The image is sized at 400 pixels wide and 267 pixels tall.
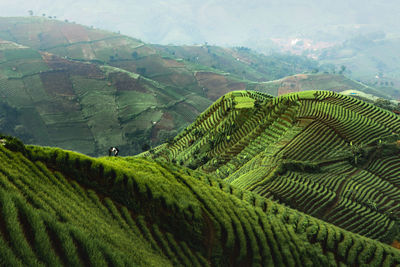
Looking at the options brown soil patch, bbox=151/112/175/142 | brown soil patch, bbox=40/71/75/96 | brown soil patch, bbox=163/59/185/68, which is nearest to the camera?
brown soil patch, bbox=151/112/175/142

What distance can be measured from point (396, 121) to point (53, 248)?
5293cm

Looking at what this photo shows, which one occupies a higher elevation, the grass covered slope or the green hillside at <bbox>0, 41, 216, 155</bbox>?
the grass covered slope

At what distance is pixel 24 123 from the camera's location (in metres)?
91.9

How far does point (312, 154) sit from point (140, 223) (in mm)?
31546

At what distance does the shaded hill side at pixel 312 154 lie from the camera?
27.7m

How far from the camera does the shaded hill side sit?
27.7 m

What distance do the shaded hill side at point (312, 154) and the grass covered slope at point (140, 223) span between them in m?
9.11

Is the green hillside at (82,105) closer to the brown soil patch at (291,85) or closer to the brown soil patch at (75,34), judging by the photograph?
the brown soil patch at (75,34)

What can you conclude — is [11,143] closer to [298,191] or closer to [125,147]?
[298,191]

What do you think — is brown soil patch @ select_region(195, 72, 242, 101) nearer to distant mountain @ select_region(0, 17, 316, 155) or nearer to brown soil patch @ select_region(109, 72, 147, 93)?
distant mountain @ select_region(0, 17, 316, 155)

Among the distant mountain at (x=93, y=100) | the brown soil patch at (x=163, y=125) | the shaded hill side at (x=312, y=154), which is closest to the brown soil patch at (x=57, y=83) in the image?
the distant mountain at (x=93, y=100)

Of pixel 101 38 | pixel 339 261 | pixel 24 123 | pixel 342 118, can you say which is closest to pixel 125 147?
pixel 24 123

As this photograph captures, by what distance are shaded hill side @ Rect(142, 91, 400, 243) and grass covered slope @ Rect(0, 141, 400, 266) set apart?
9107 millimetres

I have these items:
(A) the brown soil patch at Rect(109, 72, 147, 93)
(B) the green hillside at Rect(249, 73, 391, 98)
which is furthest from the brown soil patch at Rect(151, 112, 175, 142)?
(B) the green hillside at Rect(249, 73, 391, 98)
